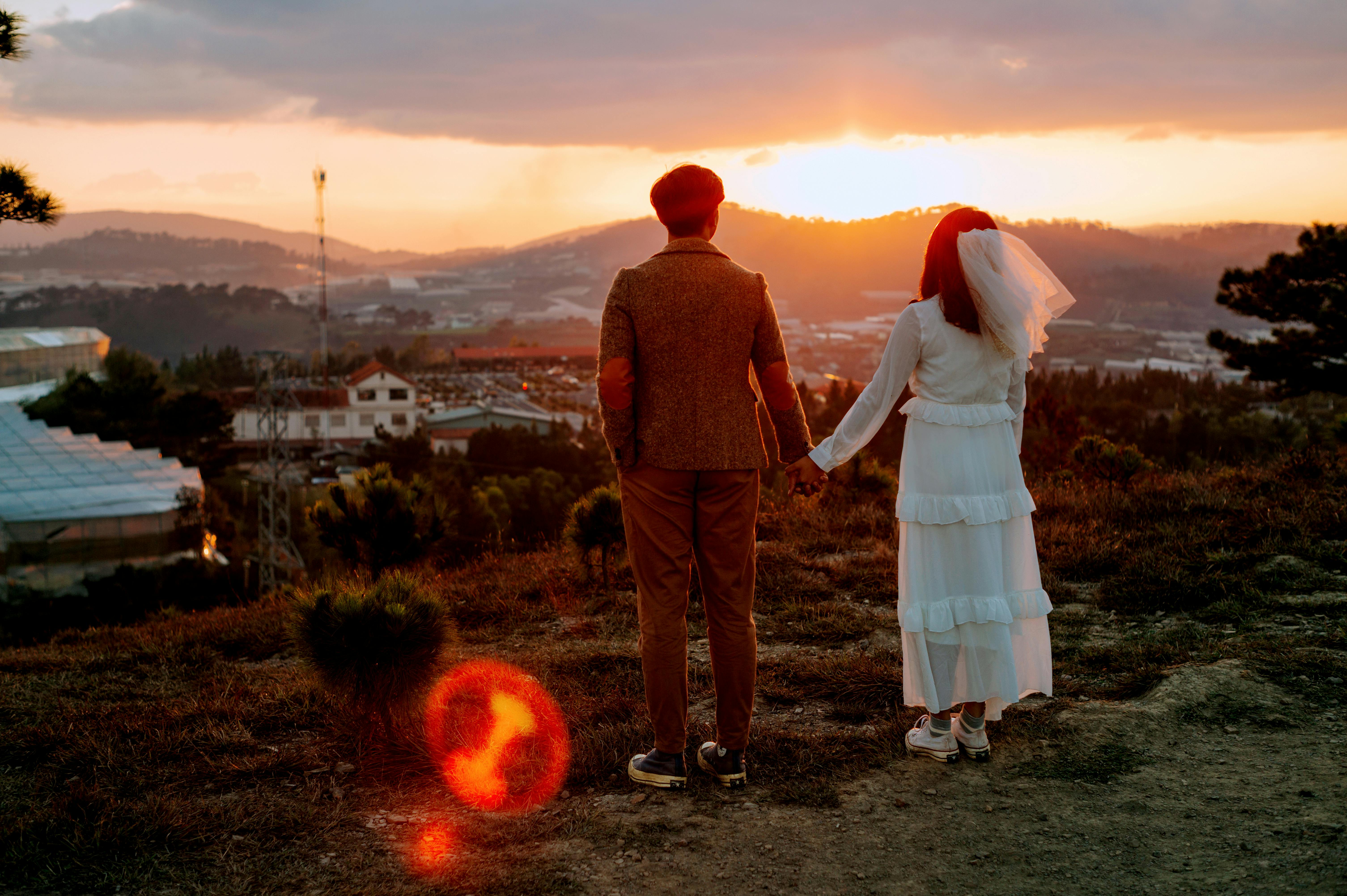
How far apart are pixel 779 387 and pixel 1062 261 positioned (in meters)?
157

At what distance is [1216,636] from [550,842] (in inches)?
134

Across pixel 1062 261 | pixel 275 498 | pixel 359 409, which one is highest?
pixel 1062 261

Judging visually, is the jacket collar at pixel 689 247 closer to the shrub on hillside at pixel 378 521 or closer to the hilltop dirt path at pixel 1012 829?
the hilltop dirt path at pixel 1012 829

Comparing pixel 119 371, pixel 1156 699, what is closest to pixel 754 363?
pixel 1156 699

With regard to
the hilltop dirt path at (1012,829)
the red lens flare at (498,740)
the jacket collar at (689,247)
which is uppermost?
the jacket collar at (689,247)

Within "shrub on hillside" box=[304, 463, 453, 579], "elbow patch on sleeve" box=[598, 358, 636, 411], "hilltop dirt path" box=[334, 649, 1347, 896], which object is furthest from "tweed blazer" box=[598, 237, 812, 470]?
"shrub on hillside" box=[304, 463, 453, 579]

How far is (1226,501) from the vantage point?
680cm

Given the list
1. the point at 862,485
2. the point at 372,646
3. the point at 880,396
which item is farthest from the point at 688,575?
the point at 862,485

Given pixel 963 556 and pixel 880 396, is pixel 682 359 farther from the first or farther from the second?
pixel 963 556

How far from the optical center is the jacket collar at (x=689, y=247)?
286 centimetres

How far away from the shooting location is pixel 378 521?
6645mm

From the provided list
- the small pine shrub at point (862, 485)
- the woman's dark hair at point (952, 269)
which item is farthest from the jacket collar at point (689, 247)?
the small pine shrub at point (862, 485)

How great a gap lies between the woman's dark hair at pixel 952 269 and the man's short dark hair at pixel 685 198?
2.58 ft

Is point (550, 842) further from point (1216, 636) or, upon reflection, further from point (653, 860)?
point (1216, 636)
